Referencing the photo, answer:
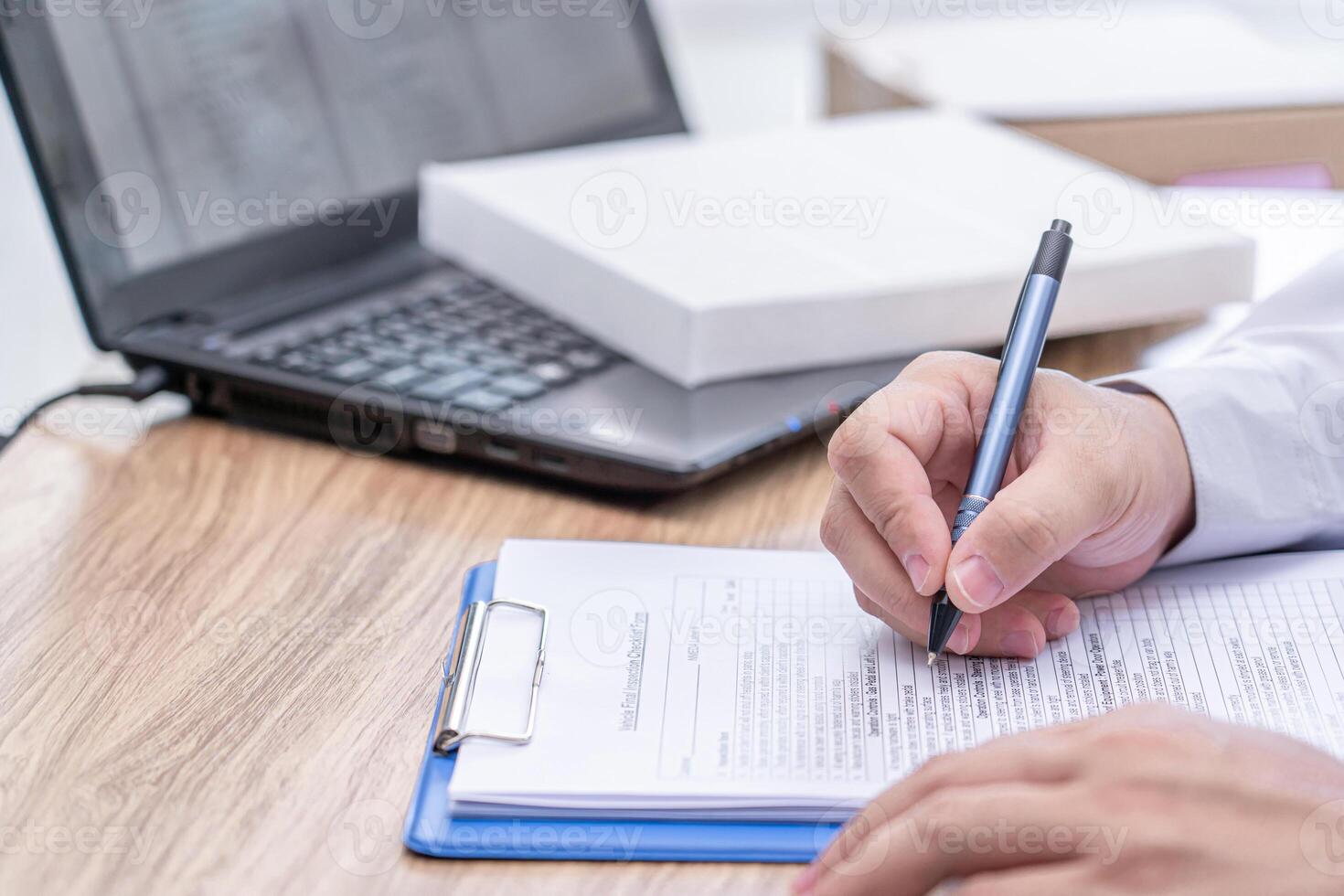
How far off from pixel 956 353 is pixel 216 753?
13.9 inches

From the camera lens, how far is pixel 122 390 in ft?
2.33

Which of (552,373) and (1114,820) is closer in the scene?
(1114,820)

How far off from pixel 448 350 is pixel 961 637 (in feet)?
1.19

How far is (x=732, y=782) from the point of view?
417 millimetres

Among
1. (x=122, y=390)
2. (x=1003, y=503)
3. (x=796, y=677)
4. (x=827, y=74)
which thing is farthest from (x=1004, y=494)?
(x=827, y=74)

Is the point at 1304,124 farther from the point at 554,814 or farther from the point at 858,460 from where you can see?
the point at 554,814

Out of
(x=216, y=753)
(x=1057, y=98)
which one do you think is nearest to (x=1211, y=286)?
(x=1057, y=98)

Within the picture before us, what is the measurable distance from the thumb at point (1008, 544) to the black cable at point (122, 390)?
0.49 m

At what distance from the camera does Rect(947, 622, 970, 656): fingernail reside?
480 millimetres

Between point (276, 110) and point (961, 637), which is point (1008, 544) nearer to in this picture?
point (961, 637)

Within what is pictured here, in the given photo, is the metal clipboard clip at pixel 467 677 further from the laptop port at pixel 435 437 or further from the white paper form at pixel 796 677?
the laptop port at pixel 435 437

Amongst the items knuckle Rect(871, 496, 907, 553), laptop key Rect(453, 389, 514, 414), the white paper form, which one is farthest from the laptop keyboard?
knuckle Rect(871, 496, 907, 553)

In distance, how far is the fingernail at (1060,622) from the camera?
50 centimetres

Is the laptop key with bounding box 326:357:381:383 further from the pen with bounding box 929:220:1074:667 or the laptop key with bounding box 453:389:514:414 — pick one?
the pen with bounding box 929:220:1074:667
